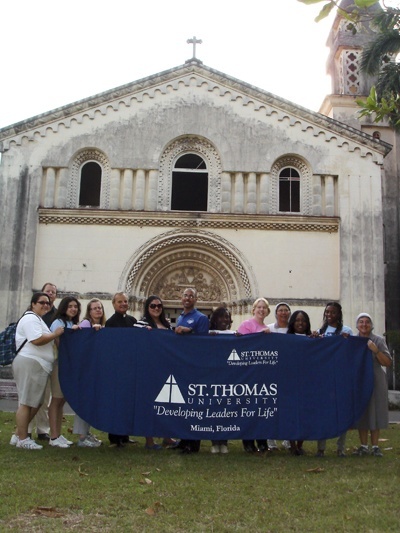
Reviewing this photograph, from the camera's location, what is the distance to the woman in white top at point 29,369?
7926 mm

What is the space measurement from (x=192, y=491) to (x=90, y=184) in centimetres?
1542

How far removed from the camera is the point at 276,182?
2012cm

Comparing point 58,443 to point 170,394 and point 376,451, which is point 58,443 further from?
point 376,451

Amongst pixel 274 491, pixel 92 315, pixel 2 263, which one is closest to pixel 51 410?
pixel 92 315

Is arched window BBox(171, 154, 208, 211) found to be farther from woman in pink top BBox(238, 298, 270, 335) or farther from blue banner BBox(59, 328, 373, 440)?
blue banner BBox(59, 328, 373, 440)

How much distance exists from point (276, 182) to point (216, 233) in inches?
109

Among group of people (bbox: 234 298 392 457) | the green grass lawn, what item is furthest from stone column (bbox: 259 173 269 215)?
the green grass lawn

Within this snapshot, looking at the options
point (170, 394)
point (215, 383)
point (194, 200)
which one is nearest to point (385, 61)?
point (194, 200)

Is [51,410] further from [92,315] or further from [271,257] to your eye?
[271,257]

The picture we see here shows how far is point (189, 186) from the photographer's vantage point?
20.1 metres

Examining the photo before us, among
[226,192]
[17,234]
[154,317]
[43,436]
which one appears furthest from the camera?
[226,192]

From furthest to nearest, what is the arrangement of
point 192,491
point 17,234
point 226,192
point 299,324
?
1. point 226,192
2. point 17,234
3. point 299,324
4. point 192,491

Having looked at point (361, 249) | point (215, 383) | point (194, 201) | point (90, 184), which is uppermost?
point (90, 184)

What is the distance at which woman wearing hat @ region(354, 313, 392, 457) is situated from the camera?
8344 mm
